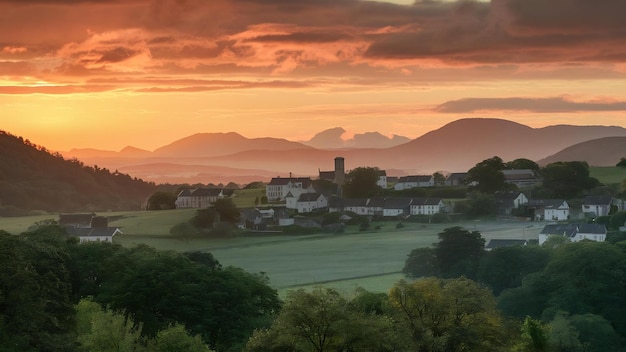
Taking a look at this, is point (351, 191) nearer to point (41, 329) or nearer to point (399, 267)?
point (399, 267)

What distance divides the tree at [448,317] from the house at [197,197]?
90.1 metres

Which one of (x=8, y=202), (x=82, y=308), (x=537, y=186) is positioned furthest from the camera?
(x=8, y=202)

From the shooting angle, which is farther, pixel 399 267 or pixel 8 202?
pixel 8 202

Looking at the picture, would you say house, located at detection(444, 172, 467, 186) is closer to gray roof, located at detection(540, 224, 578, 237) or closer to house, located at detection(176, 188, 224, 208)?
house, located at detection(176, 188, 224, 208)

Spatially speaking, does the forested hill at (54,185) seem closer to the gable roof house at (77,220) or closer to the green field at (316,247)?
the gable roof house at (77,220)

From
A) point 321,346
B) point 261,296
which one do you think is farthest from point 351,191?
point 321,346

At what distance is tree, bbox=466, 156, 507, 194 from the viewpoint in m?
129

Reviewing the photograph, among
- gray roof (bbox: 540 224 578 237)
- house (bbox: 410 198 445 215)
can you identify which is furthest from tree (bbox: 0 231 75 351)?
house (bbox: 410 198 445 215)

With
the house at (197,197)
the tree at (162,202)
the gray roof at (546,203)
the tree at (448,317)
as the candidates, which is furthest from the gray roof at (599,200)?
the tree at (448,317)

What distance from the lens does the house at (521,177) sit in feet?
438

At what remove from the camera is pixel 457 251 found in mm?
79688

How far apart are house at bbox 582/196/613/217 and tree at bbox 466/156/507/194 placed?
18.2 metres

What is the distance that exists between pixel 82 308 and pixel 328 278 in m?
36.2

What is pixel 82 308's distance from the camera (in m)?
42.2
